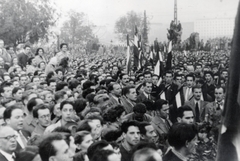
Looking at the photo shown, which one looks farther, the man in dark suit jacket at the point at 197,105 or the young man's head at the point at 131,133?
the man in dark suit jacket at the point at 197,105

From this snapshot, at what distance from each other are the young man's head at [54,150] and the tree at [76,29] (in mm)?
3357

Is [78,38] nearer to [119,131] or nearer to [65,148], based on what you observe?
[119,131]

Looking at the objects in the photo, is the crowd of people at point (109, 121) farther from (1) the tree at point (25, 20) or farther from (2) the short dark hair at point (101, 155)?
(1) the tree at point (25, 20)

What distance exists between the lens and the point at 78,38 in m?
7.55

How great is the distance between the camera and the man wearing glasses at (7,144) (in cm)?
256

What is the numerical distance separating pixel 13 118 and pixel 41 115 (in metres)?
0.30

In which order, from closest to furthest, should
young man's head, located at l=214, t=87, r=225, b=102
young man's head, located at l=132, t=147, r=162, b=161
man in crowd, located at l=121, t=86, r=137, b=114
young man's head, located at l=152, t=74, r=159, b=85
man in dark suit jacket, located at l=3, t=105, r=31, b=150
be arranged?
young man's head, located at l=132, t=147, r=162, b=161, man in dark suit jacket, located at l=3, t=105, r=31, b=150, man in crowd, located at l=121, t=86, r=137, b=114, young man's head, located at l=214, t=87, r=225, b=102, young man's head, located at l=152, t=74, r=159, b=85

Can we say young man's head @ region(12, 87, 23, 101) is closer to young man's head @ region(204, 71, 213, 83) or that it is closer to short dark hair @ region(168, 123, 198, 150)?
short dark hair @ region(168, 123, 198, 150)

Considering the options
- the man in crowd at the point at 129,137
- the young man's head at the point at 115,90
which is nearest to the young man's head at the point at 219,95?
the young man's head at the point at 115,90

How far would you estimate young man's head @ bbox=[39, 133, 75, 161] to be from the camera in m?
2.30

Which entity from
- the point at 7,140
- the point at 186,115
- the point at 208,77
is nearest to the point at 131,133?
the point at 186,115

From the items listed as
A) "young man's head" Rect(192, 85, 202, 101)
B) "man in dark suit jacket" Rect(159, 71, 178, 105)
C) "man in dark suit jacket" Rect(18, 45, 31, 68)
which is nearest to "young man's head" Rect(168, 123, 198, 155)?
"young man's head" Rect(192, 85, 202, 101)

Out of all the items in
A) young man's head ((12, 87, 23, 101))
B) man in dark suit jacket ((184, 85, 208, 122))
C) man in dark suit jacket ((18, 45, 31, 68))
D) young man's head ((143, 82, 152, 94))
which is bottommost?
man in dark suit jacket ((184, 85, 208, 122))

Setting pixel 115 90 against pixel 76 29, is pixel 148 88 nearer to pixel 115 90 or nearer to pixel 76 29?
pixel 115 90
